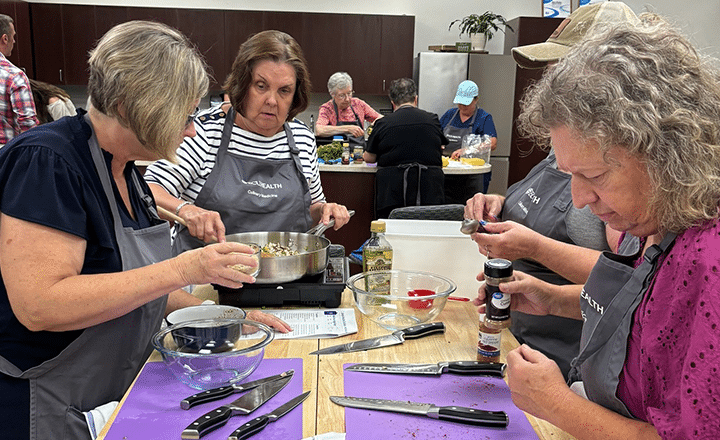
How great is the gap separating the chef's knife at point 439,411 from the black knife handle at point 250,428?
0.59ft

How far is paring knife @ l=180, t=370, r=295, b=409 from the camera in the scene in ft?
4.30

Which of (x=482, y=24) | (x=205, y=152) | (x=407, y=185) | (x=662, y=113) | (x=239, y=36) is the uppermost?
(x=482, y=24)

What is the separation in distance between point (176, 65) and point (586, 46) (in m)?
1.03

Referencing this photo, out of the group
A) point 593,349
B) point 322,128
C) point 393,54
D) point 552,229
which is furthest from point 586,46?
point 393,54

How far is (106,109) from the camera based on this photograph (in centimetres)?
152

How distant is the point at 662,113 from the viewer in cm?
93

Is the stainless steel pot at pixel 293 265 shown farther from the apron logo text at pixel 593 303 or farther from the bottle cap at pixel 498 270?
the apron logo text at pixel 593 303

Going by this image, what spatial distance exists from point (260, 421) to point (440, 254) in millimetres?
1071

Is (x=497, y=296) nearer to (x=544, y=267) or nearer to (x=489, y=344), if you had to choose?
(x=489, y=344)

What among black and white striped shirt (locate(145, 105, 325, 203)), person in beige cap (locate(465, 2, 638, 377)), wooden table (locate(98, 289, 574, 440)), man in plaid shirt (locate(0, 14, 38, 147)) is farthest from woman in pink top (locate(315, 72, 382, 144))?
wooden table (locate(98, 289, 574, 440))

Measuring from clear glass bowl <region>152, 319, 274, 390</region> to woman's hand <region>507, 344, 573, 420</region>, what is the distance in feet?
1.95

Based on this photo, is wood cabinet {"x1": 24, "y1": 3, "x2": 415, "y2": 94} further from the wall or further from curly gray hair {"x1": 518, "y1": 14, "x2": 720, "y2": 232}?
curly gray hair {"x1": 518, "y1": 14, "x2": 720, "y2": 232}

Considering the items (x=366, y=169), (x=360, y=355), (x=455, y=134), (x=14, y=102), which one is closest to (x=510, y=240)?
(x=360, y=355)

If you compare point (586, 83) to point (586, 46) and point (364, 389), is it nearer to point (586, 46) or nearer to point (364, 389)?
point (586, 46)
